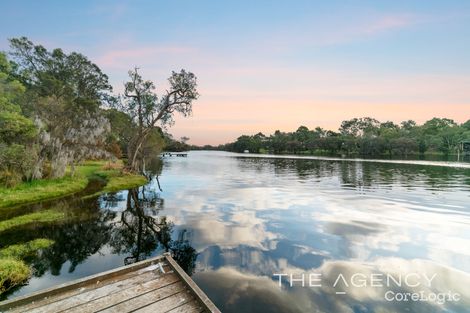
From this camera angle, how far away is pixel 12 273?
8.05 meters

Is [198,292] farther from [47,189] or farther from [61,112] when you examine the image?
[61,112]

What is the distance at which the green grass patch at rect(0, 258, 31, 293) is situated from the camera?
308 inches

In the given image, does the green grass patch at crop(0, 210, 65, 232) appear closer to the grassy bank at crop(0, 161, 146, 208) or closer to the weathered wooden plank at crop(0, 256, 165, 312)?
the grassy bank at crop(0, 161, 146, 208)

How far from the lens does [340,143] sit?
13750 cm

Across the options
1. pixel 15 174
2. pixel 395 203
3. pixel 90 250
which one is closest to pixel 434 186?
pixel 395 203

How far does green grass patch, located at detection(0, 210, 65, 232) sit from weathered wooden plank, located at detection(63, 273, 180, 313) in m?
11.6

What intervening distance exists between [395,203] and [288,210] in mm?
9822

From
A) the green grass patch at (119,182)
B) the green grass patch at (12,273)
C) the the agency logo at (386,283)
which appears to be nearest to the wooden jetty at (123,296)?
the green grass patch at (12,273)

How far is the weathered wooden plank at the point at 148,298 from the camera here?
5220 millimetres

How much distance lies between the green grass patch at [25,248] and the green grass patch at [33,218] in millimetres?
3278

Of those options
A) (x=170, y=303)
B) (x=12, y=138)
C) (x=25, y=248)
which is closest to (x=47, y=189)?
(x=12, y=138)

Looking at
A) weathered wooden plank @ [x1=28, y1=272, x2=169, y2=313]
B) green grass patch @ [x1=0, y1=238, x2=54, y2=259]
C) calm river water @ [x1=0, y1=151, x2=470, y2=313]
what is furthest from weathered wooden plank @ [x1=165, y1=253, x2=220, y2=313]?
green grass patch @ [x1=0, y1=238, x2=54, y2=259]

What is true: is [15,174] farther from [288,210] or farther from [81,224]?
[288,210]

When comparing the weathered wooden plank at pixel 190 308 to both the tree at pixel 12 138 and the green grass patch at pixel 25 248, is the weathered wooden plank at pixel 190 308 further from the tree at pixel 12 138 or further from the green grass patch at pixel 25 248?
the tree at pixel 12 138
